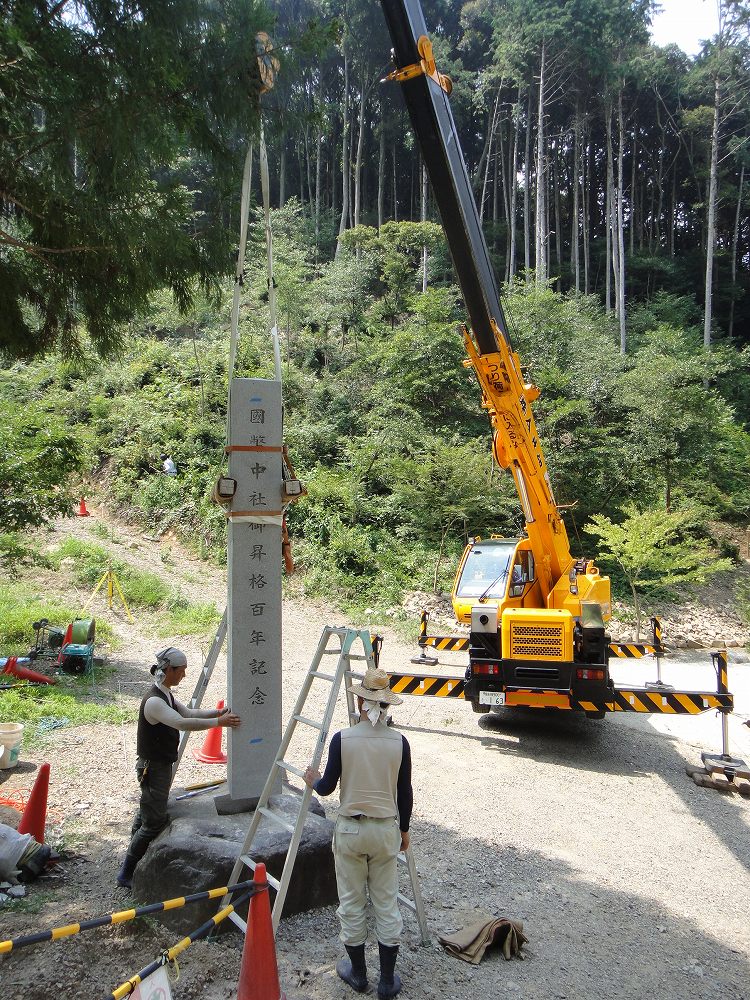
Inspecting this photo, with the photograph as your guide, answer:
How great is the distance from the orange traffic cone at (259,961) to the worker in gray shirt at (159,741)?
1.26 meters

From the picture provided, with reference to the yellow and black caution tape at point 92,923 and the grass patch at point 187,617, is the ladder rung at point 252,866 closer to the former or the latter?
the yellow and black caution tape at point 92,923

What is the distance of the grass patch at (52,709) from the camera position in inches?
304

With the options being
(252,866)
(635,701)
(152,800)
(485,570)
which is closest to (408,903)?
(252,866)

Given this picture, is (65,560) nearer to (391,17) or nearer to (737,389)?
(391,17)

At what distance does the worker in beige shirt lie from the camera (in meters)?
3.42

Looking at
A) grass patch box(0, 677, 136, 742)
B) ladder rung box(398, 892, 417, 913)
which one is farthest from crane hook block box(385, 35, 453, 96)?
grass patch box(0, 677, 136, 742)

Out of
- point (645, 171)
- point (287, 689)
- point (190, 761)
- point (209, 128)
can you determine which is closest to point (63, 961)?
point (190, 761)

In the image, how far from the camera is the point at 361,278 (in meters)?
Result: 26.9

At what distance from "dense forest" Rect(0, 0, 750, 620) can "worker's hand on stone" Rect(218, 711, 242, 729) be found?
8.99 ft

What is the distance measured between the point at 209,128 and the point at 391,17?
2.77 m

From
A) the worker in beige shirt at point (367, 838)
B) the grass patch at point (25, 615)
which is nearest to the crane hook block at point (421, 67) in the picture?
the worker in beige shirt at point (367, 838)

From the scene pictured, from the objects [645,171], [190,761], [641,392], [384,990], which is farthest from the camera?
[645,171]

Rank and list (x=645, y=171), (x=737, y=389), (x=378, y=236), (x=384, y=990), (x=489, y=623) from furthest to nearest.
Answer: (x=645, y=171)
(x=378, y=236)
(x=737, y=389)
(x=489, y=623)
(x=384, y=990)

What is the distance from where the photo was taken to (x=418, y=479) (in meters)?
16.7
